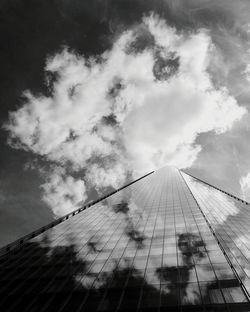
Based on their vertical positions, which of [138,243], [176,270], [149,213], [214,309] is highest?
[149,213]

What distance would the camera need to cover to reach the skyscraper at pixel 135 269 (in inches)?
1003

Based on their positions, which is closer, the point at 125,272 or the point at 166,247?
the point at 125,272

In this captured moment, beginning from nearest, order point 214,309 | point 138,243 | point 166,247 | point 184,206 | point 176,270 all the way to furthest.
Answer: point 214,309, point 176,270, point 166,247, point 138,243, point 184,206

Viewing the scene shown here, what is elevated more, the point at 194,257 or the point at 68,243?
the point at 68,243

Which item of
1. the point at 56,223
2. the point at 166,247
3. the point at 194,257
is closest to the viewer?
the point at 194,257

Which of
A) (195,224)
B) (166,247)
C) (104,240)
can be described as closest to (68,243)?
(104,240)

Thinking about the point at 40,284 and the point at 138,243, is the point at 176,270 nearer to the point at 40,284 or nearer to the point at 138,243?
the point at 138,243

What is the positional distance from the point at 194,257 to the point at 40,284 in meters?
19.0

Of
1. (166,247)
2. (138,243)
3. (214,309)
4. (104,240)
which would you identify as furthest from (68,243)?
(214,309)

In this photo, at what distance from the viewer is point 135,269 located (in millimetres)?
32625

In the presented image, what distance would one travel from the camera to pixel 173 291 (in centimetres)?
2611

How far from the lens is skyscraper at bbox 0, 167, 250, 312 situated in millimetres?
25484

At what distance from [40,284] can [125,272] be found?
10.8 meters

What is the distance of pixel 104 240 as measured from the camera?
1849 inches
